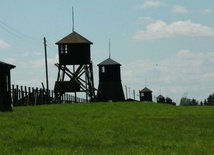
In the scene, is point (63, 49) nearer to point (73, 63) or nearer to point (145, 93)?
point (73, 63)

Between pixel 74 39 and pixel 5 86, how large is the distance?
33.3m

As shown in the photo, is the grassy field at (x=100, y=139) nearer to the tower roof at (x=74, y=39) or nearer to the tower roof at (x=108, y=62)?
the tower roof at (x=74, y=39)

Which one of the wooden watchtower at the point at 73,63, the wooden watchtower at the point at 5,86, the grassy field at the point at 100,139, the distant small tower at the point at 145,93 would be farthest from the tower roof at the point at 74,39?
the distant small tower at the point at 145,93

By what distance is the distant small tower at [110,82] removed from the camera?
272 feet

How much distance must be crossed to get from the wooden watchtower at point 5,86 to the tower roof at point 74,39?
31691mm

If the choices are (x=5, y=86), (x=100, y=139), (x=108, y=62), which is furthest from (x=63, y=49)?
(x=100, y=139)

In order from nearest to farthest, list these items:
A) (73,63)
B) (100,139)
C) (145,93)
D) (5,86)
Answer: (100,139), (5,86), (73,63), (145,93)

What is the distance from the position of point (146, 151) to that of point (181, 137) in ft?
16.4

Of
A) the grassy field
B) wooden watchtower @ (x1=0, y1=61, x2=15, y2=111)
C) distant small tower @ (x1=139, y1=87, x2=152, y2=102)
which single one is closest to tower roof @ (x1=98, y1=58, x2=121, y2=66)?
distant small tower @ (x1=139, y1=87, x2=152, y2=102)

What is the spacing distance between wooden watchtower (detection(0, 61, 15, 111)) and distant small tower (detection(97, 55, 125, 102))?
45.0 m

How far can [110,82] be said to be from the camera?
3280 inches

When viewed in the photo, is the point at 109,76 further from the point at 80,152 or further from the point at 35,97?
the point at 80,152

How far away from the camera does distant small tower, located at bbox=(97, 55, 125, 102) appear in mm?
83000

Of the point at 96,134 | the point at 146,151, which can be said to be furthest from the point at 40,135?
the point at 146,151
